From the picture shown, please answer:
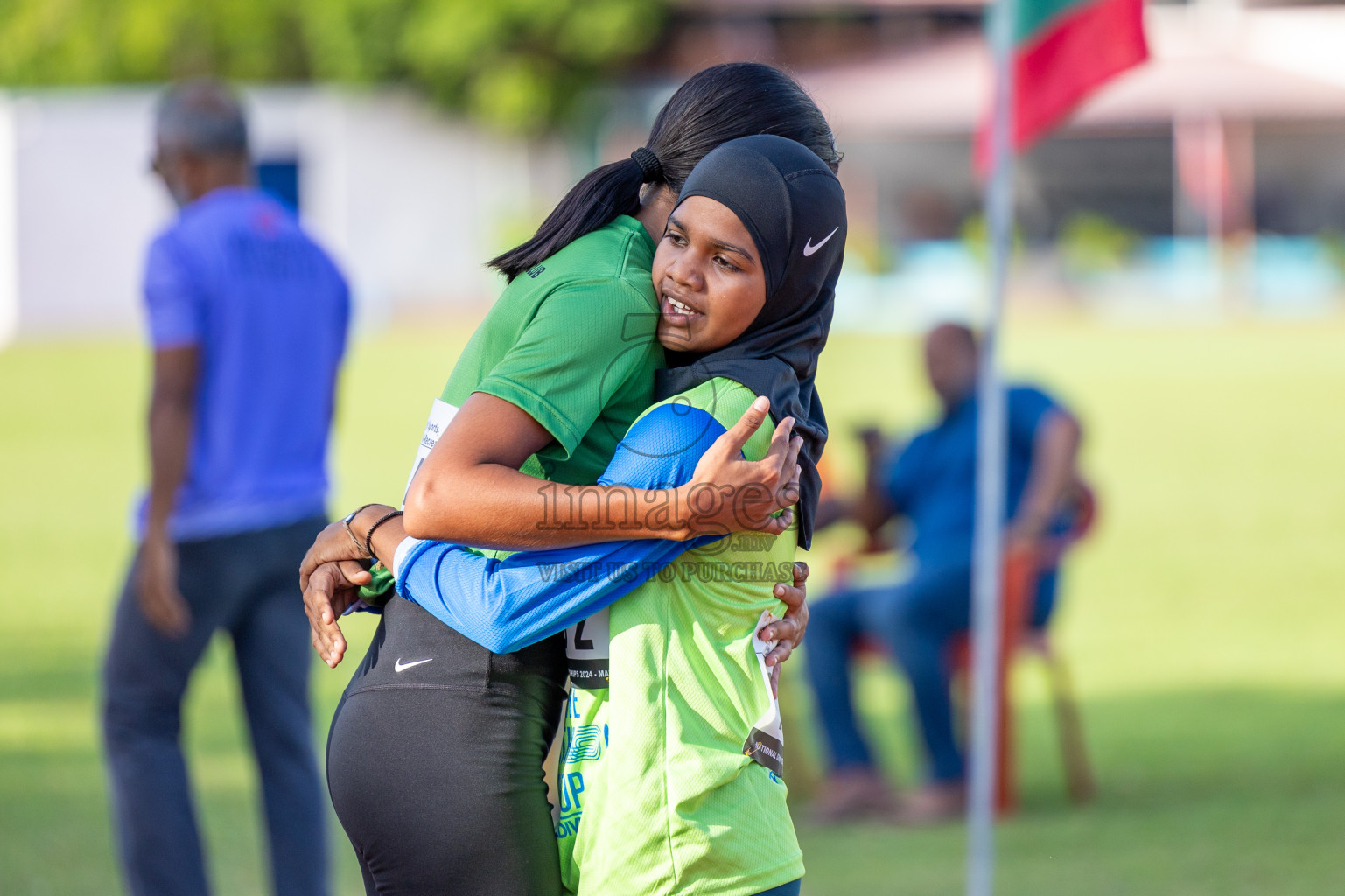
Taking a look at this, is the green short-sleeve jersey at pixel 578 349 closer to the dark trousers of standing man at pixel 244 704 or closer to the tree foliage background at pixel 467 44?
Answer: the dark trousers of standing man at pixel 244 704

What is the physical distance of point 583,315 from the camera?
1814mm

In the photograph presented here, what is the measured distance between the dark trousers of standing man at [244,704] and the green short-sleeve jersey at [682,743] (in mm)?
1916

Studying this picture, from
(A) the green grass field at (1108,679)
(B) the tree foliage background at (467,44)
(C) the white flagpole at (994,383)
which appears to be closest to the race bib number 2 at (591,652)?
(C) the white flagpole at (994,383)

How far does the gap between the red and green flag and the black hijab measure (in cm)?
238

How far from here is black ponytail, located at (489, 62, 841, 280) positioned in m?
1.94

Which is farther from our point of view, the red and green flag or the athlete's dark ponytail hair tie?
the red and green flag

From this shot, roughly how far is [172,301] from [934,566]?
10.1 ft

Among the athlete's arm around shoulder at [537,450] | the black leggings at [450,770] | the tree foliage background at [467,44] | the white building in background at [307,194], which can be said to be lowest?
the black leggings at [450,770]

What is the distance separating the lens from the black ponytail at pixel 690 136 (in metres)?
1.94

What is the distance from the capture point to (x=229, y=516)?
12.0ft

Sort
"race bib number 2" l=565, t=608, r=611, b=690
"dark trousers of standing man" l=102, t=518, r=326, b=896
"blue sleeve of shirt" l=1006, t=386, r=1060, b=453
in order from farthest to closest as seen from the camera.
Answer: "blue sleeve of shirt" l=1006, t=386, r=1060, b=453 < "dark trousers of standing man" l=102, t=518, r=326, b=896 < "race bib number 2" l=565, t=608, r=611, b=690

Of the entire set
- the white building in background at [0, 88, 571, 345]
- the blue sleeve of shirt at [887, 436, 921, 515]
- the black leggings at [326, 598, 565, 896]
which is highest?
the white building in background at [0, 88, 571, 345]

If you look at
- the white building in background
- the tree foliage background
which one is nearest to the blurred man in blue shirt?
the white building in background

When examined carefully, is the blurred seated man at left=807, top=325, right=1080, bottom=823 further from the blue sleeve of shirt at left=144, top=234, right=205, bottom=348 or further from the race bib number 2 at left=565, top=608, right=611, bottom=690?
the race bib number 2 at left=565, top=608, right=611, bottom=690
